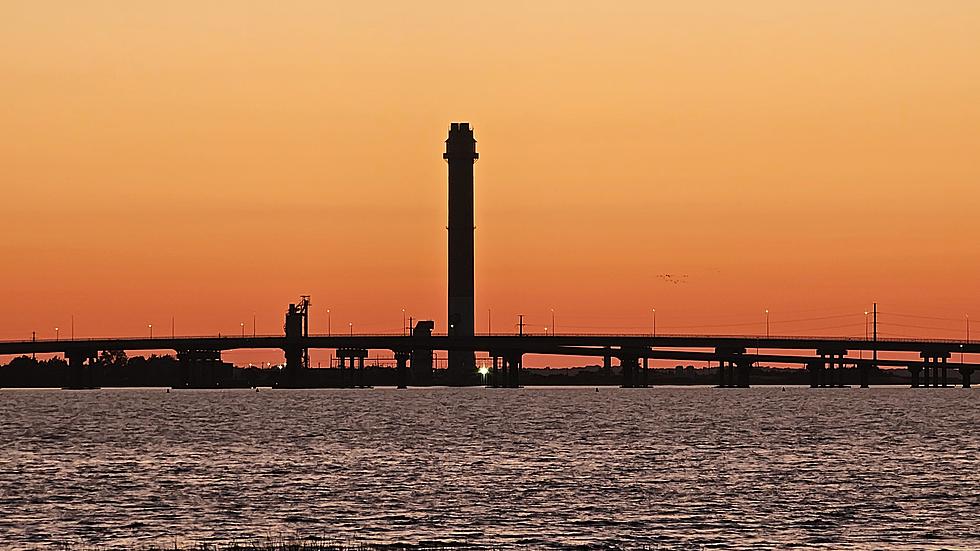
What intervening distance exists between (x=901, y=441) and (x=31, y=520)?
7322cm

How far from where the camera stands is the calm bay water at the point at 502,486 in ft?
194

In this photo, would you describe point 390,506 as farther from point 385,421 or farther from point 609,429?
point 385,421

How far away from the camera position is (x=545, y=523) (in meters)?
62.1

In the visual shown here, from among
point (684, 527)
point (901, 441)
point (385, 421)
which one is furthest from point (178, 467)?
point (385, 421)

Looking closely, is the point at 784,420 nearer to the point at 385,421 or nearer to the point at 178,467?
the point at 385,421

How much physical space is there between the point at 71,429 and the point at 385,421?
32348 millimetres

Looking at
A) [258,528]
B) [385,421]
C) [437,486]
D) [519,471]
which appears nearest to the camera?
[258,528]

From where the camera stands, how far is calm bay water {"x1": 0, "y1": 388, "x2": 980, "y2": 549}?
59.1m

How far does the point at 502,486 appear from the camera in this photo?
258 feet

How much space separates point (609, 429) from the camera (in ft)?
468

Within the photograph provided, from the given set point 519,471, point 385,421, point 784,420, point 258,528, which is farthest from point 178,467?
point 784,420

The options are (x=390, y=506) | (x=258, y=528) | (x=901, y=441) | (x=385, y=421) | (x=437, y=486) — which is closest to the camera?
(x=258, y=528)

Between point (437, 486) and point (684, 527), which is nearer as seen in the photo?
point (684, 527)

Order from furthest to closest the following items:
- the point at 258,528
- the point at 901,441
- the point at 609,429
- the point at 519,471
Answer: the point at 609,429, the point at 901,441, the point at 519,471, the point at 258,528
